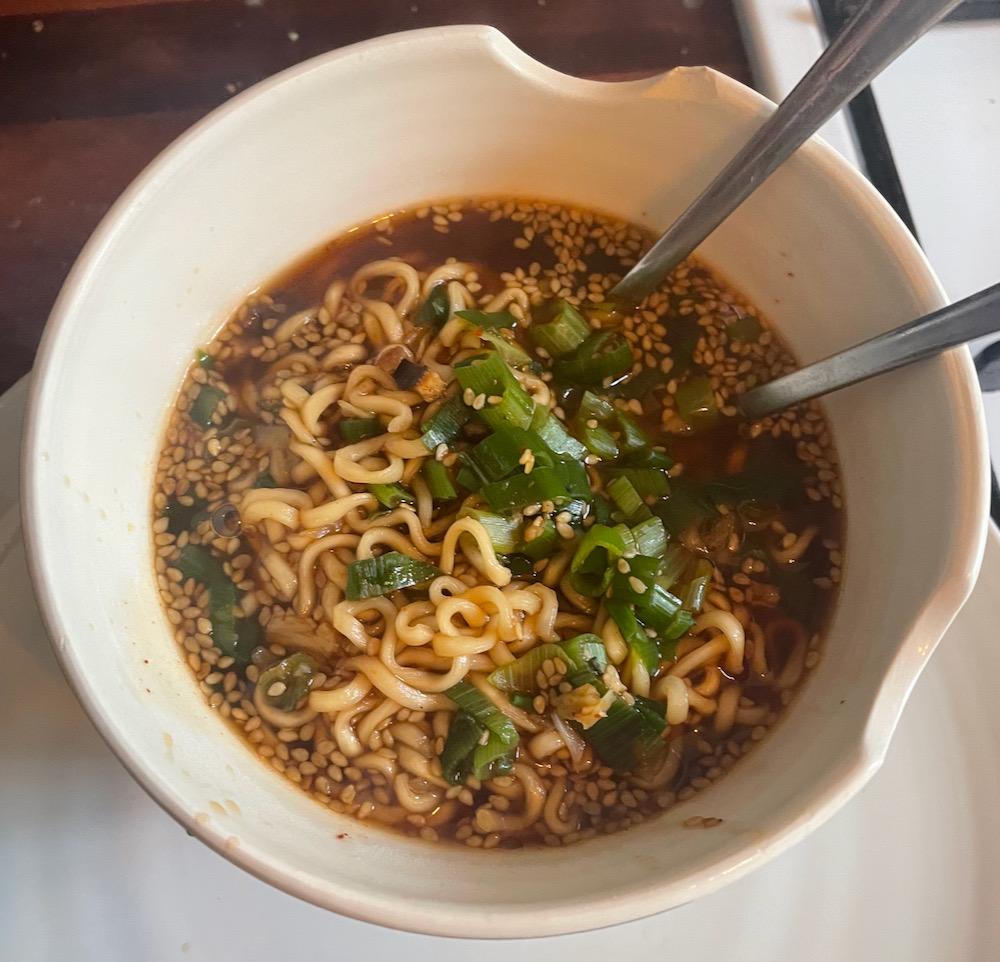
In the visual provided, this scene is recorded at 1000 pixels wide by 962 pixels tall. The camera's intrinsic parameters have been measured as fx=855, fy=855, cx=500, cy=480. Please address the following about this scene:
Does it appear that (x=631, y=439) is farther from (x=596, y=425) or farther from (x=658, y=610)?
(x=658, y=610)

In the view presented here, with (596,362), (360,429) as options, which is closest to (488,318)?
(596,362)

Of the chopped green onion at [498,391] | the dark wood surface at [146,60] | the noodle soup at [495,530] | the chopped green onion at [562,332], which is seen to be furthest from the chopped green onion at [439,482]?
the dark wood surface at [146,60]

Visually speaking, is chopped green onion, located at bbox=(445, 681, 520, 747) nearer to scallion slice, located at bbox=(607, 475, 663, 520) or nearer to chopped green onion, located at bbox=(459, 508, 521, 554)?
chopped green onion, located at bbox=(459, 508, 521, 554)

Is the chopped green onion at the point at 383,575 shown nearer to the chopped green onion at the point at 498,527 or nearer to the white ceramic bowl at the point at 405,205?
the chopped green onion at the point at 498,527

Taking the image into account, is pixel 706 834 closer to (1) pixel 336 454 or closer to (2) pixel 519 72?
(1) pixel 336 454

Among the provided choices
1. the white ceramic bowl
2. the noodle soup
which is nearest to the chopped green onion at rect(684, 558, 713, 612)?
the noodle soup

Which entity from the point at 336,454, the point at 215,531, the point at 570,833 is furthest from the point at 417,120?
the point at 570,833
